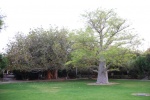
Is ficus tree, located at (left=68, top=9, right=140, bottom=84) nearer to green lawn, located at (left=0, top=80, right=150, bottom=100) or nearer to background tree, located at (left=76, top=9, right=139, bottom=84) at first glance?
background tree, located at (left=76, top=9, right=139, bottom=84)

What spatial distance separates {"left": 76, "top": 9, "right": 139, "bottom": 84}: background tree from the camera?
3431 cm

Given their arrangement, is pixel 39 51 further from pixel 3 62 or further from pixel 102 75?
pixel 102 75

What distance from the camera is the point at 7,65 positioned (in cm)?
4378

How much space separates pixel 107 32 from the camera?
1400 inches

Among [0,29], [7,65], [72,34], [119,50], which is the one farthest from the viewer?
[7,65]

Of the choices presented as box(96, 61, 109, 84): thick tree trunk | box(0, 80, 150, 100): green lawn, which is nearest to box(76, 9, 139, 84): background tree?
box(96, 61, 109, 84): thick tree trunk

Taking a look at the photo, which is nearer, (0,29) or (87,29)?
(0,29)

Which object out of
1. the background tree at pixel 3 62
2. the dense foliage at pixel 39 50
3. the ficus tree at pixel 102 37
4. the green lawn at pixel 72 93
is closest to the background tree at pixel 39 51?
the dense foliage at pixel 39 50

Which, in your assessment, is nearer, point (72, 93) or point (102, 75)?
point (72, 93)

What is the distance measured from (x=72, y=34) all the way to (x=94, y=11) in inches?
168

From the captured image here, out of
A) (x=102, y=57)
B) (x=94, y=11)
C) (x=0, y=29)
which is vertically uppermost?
(x=94, y=11)

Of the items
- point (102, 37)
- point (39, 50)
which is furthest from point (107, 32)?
point (39, 50)

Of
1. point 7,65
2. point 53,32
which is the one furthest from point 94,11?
point 7,65

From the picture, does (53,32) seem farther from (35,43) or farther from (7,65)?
(7,65)
